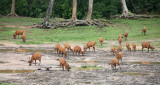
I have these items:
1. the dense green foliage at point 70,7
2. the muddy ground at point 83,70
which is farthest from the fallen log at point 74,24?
the muddy ground at point 83,70

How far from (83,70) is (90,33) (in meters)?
16.5

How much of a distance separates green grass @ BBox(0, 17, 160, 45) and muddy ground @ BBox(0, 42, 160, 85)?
6.37m

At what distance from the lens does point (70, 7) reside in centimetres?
4569

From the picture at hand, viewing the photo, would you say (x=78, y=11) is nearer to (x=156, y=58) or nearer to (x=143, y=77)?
(x=156, y=58)

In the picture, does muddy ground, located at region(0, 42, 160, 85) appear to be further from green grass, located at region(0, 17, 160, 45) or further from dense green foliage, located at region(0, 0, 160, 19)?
dense green foliage, located at region(0, 0, 160, 19)

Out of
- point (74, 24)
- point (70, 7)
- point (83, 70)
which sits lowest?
point (83, 70)

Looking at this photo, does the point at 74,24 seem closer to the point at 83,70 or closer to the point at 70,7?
the point at 70,7

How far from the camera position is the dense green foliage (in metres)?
45.0

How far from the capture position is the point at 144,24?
37.4 m

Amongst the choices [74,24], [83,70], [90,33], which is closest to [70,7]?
[74,24]

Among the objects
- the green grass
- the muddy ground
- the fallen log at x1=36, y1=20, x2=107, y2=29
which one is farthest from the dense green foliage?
the muddy ground

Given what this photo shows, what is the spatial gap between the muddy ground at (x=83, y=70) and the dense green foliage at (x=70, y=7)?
23259 millimetres

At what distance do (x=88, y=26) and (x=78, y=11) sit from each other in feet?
31.3

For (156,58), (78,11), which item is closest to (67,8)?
(78,11)
